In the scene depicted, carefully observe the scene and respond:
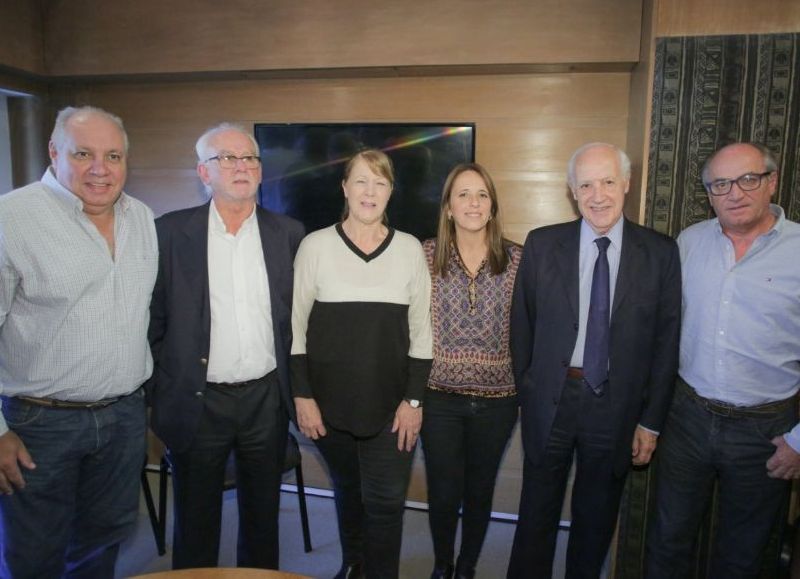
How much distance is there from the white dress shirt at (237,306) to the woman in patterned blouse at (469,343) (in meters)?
0.60

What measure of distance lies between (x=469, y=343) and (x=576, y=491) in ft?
2.20

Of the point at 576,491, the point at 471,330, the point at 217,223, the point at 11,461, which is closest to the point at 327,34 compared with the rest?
the point at 217,223

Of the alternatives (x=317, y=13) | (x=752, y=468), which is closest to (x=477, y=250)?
(x=752, y=468)

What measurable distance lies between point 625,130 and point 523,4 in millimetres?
781

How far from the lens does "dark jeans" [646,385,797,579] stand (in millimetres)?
1827

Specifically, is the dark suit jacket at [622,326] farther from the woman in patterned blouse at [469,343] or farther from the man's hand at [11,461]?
the man's hand at [11,461]

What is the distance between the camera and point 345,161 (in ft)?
9.62

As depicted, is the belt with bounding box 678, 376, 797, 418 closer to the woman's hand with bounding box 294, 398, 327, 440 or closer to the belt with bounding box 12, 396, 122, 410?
the woman's hand with bounding box 294, 398, 327, 440

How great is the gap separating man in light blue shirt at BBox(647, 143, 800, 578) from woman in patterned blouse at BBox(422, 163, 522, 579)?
0.62 m

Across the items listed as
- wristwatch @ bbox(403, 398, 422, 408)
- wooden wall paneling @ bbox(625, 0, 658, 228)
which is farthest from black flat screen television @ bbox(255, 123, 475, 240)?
wristwatch @ bbox(403, 398, 422, 408)

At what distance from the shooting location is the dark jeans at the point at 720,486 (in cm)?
183

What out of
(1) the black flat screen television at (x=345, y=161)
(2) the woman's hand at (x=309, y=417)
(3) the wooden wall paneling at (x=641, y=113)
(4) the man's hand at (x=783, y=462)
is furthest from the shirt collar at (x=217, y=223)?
(4) the man's hand at (x=783, y=462)

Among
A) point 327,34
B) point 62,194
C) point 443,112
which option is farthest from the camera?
point 443,112

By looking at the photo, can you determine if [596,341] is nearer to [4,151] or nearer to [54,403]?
[54,403]
